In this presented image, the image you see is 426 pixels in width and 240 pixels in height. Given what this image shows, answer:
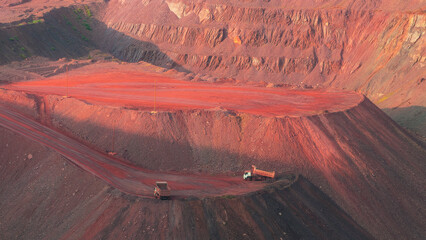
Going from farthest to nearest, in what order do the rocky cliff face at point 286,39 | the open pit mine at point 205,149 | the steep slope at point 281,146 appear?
the rocky cliff face at point 286,39
the steep slope at point 281,146
the open pit mine at point 205,149

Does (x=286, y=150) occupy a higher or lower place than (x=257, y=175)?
higher

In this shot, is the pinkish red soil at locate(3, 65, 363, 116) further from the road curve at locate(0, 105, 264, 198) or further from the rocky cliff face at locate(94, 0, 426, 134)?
the rocky cliff face at locate(94, 0, 426, 134)

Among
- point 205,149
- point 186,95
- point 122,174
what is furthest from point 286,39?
point 122,174

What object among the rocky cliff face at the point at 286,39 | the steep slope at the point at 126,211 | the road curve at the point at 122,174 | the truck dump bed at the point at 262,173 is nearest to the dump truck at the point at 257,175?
the truck dump bed at the point at 262,173

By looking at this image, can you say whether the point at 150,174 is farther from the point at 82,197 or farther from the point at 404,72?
the point at 404,72

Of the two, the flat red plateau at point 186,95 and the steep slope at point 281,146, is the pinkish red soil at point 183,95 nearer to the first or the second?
the flat red plateau at point 186,95

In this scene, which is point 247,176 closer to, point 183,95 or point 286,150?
point 286,150

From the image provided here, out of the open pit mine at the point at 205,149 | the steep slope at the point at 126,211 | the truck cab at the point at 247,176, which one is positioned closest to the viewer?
the steep slope at the point at 126,211
